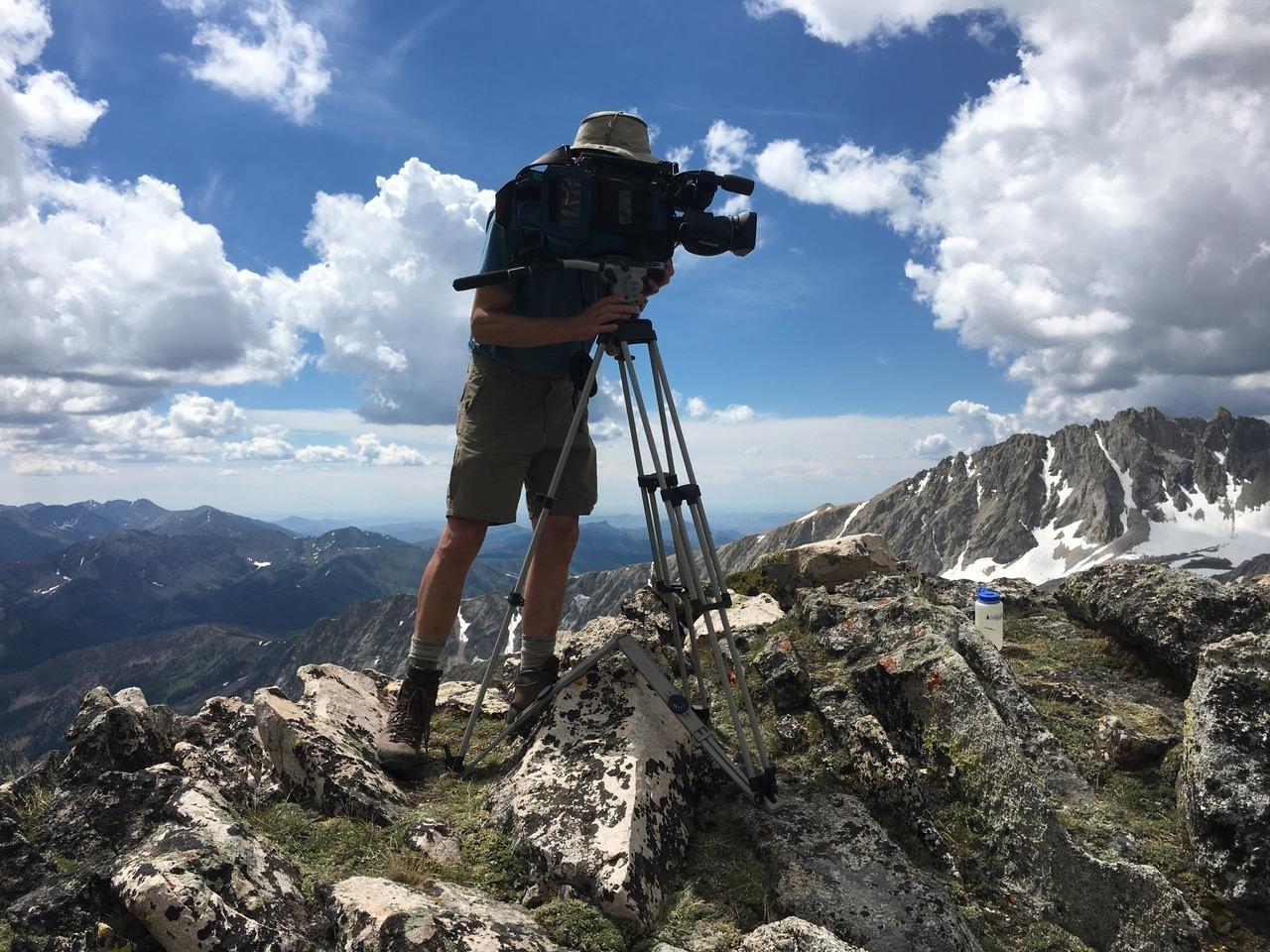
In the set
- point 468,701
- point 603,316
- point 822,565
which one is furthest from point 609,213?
point 822,565

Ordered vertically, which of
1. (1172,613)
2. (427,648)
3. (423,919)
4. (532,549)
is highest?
(532,549)

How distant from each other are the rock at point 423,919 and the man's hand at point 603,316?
432 cm

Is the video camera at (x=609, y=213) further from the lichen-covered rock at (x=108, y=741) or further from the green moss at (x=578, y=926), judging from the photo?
the lichen-covered rock at (x=108, y=741)

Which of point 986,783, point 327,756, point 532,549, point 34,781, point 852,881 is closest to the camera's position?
point 852,881

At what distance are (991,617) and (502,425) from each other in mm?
9218

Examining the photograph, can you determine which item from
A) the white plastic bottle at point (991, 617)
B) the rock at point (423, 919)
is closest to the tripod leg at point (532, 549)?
the rock at point (423, 919)

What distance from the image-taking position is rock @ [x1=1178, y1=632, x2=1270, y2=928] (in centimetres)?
494

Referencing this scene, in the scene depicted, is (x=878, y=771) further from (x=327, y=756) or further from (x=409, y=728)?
(x=327, y=756)

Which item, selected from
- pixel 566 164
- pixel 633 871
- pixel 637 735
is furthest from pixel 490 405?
pixel 633 871

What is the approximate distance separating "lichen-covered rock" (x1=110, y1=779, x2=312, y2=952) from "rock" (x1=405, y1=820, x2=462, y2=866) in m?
0.84

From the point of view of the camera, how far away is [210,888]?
4.06 meters

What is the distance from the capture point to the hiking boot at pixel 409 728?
21.3ft

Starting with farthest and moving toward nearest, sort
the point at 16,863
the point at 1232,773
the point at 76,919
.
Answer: the point at 1232,773, the point at 16,863, the point at 76,919

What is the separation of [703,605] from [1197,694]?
4556 mm
